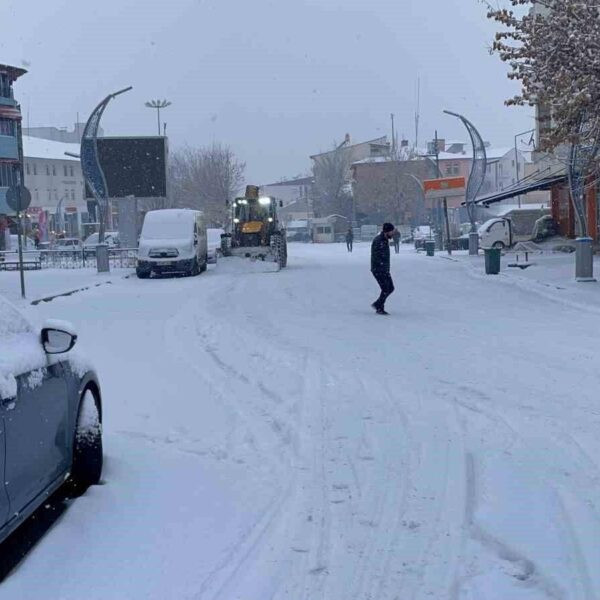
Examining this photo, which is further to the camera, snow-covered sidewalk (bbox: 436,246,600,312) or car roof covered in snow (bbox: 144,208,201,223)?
car roof covered in snow (bbox: 144,208,201,223)

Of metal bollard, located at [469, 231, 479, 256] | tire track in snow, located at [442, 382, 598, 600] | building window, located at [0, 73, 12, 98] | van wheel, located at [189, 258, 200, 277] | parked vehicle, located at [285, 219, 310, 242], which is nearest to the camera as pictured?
tire track in snow, located at [442, 382, 598, 600]

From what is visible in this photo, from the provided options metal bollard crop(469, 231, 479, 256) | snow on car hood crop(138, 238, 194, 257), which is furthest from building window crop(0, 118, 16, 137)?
metal bollard crop(469, 231, 479, 256)

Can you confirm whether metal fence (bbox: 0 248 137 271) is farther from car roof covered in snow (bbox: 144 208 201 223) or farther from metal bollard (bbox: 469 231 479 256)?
metal bollard (bbox: 469 231 479 256)

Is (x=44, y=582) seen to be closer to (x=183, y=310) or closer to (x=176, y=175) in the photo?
(x=183, y=310)

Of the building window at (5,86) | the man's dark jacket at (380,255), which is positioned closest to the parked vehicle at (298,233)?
the building window at (5,86)

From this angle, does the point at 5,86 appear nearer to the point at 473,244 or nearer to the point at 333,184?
the point at 473,244

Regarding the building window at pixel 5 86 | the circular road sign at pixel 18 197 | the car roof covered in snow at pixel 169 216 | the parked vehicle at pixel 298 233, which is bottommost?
the parked vehicle at pixel 298 233

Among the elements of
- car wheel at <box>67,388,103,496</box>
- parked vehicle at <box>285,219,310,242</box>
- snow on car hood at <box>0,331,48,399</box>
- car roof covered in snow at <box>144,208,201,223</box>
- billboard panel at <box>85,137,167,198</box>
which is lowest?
parked vehicle at <box>285,219,310,242</box>

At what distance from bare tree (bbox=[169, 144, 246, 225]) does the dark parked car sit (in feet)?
255

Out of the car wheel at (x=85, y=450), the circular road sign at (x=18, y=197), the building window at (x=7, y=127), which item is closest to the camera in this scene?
the car wheel at (x=85, y=450)

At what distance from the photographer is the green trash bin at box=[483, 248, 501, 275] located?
26.3 metres

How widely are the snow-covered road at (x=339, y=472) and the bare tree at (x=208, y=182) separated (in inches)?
2852

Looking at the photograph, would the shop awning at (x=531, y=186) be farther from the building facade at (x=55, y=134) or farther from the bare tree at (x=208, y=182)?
the building facade at (x=55, y=134)

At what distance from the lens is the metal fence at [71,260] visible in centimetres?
4053
